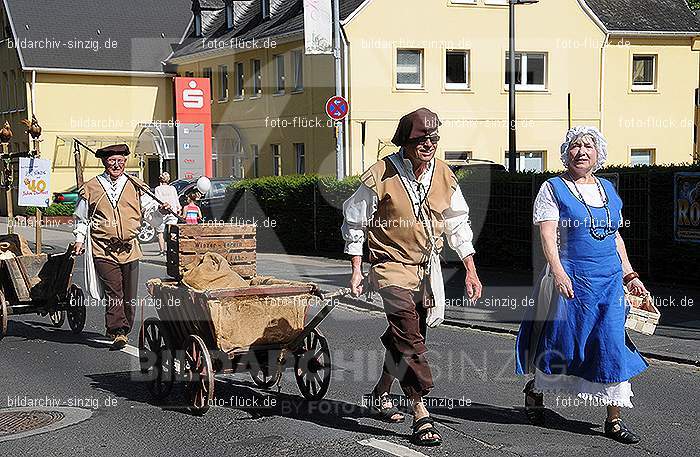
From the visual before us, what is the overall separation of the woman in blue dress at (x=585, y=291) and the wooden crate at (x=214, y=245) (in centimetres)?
281

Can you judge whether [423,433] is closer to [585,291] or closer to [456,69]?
[585,291]

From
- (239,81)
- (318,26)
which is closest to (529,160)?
(239,81)

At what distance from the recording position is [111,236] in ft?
33.9

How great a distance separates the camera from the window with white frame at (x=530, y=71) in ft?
117

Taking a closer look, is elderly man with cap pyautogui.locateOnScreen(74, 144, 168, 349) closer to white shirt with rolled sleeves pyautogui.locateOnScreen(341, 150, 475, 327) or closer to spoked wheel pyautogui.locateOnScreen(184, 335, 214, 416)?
spoked wheel pyautogui.locateOnScreen(184, 335, 214, 416)

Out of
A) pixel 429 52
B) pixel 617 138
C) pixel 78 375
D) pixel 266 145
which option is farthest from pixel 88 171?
pixel 78 375

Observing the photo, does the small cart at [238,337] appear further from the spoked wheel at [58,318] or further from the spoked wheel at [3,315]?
the spoked wheel at [58,318]

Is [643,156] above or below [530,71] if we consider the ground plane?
below

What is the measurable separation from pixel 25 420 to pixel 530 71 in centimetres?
3064

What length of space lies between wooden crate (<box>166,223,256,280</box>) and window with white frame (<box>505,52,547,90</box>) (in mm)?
28169

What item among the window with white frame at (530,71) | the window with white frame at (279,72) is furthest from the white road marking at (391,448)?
the window with white frame at (279,72)

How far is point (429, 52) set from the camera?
3441 cm

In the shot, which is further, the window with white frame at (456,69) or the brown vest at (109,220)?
the window with white frame at (456,69)

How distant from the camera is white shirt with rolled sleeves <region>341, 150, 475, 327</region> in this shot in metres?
6.61
